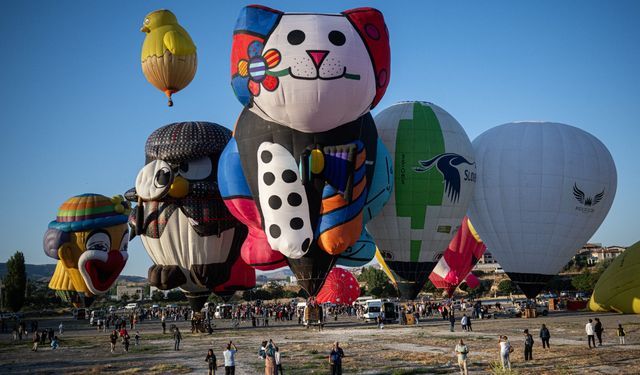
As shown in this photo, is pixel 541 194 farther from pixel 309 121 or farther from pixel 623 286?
pixel 309 121

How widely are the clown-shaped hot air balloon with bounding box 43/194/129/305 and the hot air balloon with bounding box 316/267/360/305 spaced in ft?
34.5

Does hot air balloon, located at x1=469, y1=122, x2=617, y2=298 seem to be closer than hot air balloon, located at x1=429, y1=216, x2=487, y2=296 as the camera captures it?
Yes

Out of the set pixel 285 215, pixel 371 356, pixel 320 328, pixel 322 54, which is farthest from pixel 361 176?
pixel 320 328

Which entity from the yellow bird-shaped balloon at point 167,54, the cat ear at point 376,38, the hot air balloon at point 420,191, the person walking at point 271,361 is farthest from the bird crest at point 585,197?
the person walking at point 271,361

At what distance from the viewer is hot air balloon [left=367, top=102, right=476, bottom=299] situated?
73.2 ft

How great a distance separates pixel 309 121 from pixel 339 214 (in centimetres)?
264

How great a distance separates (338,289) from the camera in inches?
1361

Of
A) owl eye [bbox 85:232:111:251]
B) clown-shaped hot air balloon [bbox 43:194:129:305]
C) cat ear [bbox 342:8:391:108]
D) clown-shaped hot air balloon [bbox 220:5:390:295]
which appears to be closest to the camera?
clown-shaped hot air balloon [bbox 220:5:390:295]

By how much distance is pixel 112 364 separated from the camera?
605 inches

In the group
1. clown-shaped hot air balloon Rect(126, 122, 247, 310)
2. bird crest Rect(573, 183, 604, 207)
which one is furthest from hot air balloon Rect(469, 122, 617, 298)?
clown-shaped hot air balloon Rect(126, 122, 247, 310)

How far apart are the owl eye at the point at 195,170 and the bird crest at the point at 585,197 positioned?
1319 cm

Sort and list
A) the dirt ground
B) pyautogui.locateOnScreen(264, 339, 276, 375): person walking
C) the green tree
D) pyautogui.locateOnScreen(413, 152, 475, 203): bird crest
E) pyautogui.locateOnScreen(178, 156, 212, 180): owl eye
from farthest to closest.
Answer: the green tree, pyautogui.locateOnScreen(178, 156, 212, 180): owl eye, pyautogui.locateOnScreen(413, 152, 475, 203): bird crest, the dirt ground, pyautogui.locateOnScreen(264, 339, 276, 375): person walking

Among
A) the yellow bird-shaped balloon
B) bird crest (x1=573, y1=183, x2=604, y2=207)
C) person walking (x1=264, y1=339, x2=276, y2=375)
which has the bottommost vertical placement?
person walking (x1=264, y1=339, x2=276, y2=375)

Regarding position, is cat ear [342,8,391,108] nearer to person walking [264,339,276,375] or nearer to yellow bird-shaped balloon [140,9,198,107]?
yellow bird-shaped balloon [140,9,198,107]
